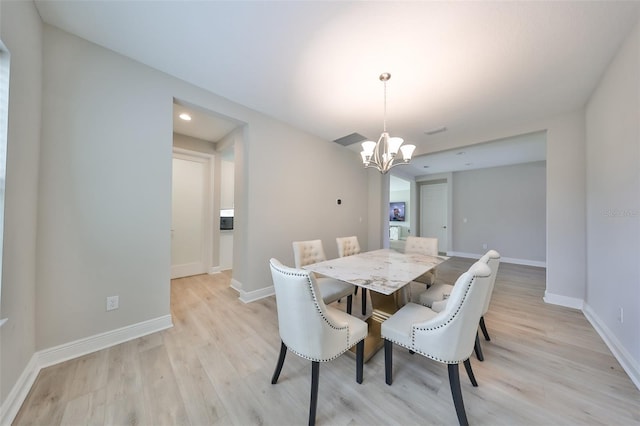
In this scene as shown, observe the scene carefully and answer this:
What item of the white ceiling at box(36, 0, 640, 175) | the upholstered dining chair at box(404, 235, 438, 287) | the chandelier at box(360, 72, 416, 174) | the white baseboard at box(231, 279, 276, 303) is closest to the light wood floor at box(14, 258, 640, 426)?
the white baseboard at box(231, 279, 276, 303)

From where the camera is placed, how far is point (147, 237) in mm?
2049

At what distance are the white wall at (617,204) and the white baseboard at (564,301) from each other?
27 centimetres

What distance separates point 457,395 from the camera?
1.17 m

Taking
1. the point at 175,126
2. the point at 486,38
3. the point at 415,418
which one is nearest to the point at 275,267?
the point at 415,418

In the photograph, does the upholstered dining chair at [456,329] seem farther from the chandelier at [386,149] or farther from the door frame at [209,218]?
the door frame at [209,218]

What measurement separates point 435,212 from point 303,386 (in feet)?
22.0

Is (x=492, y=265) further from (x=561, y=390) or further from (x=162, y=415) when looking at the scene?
(x=162, y=415)

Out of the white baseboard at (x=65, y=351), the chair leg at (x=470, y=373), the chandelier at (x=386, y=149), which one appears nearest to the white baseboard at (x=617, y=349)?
the chair leg at (x=470, y=373)

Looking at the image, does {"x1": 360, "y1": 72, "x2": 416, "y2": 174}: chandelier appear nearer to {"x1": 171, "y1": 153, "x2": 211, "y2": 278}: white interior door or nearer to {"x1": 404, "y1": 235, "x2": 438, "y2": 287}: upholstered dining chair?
{"x1": 404, "y1": 235, "x2": 438, "y2": 287}: upholstered dining chair

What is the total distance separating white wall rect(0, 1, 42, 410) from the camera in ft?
3.92

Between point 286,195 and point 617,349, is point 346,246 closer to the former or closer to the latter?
point 286,195

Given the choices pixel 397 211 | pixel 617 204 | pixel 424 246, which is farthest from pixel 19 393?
pixel 397 211

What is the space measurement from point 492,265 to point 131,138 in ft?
10.8

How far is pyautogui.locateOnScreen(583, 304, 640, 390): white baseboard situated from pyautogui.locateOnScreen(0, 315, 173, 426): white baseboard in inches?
149
